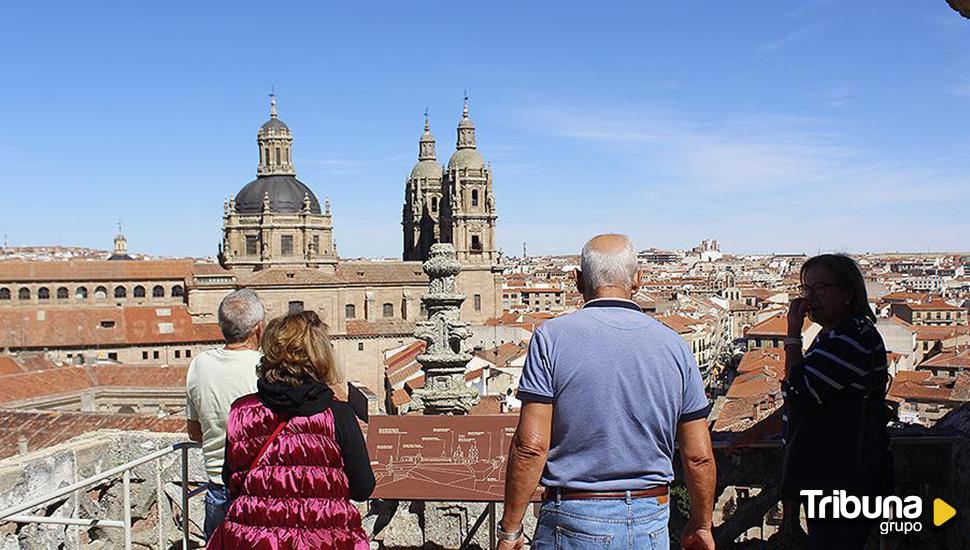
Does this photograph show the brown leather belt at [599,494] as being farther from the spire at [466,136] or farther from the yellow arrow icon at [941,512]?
the spire at [466,136]

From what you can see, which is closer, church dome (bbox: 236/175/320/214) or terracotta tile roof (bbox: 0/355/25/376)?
terracotta tile roof (bbox: 0/355/25/376)

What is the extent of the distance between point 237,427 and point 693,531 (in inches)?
67.3

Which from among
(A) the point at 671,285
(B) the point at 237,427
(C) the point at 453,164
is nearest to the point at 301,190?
(C) the point at 453,164

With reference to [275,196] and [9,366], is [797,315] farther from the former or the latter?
[275,196]

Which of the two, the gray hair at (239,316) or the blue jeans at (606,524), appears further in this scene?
the gray hair at (239,316)

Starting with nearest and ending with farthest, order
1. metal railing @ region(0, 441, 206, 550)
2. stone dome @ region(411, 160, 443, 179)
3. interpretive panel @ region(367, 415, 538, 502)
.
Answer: metal railing @ region(0, 441, 206, 550) < interpretive panel @ region(367, 415, 538, 502) < stone dome @ region(411, 160, 443, 179)

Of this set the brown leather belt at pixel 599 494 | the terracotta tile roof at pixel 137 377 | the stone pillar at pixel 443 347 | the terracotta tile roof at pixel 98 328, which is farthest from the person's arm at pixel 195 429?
the terracotta tile roof at pixel 98 328

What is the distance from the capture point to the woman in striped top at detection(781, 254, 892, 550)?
3283mm

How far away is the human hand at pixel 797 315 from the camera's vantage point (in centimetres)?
353

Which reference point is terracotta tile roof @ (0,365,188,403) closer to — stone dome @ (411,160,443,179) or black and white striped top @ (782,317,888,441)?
black and white striped top @ (782,317,888,441)

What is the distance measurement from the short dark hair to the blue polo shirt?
A: 1.05 meters

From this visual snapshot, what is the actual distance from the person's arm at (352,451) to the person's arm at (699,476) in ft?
3.86

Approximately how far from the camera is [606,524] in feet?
8.90

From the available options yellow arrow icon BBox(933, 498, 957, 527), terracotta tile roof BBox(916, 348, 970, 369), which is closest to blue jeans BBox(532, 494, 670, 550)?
yellow arrow icon BBox(933, 498, 957, 527)
